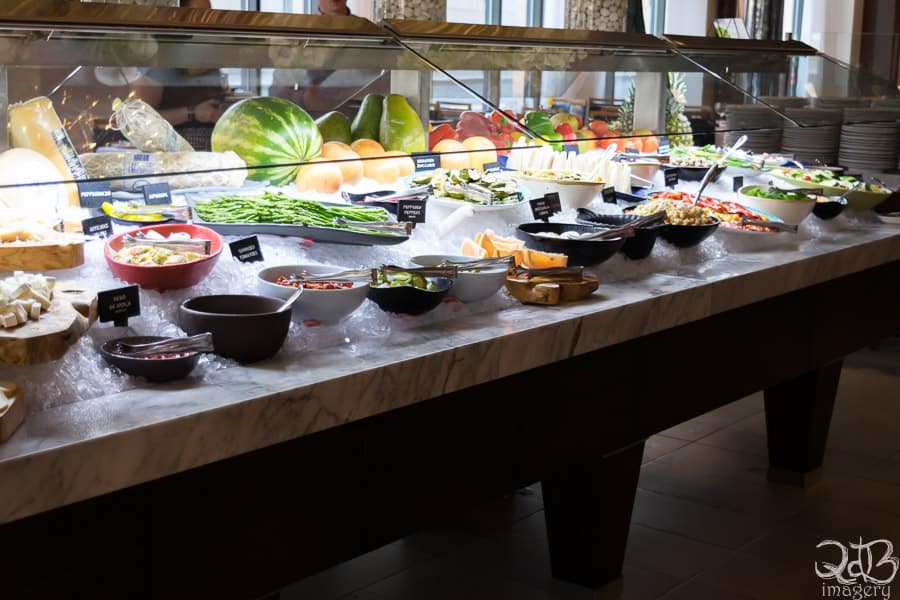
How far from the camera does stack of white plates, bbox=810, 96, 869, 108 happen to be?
421cm

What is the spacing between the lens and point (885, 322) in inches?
170

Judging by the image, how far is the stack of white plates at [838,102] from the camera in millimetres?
4211

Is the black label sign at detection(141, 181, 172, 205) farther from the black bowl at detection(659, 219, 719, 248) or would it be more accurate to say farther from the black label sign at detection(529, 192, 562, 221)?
the black bowl at detection(659, 219, 719, 248)

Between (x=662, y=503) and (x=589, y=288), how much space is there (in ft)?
4.32

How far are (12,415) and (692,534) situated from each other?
2474mm

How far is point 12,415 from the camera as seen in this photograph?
1694 millimetres

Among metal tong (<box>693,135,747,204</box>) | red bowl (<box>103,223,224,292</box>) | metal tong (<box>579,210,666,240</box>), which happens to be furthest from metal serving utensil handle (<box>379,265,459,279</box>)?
metal tong (<box>693,135,747,204</box>)

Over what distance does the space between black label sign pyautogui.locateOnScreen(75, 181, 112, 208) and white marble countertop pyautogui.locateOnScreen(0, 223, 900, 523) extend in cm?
71

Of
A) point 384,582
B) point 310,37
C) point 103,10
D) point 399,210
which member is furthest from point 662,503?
point 103,10

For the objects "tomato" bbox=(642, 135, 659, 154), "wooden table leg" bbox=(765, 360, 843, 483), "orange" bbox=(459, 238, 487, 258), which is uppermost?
"tomato" bbox=(642, 135, 659, 154)

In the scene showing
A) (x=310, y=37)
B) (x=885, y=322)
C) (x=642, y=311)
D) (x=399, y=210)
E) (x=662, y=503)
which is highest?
(x=310, y=37)

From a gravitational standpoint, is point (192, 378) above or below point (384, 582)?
above

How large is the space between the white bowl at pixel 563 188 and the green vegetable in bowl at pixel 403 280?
3.52 ft

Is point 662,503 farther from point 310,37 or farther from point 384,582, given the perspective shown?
point 310,37
